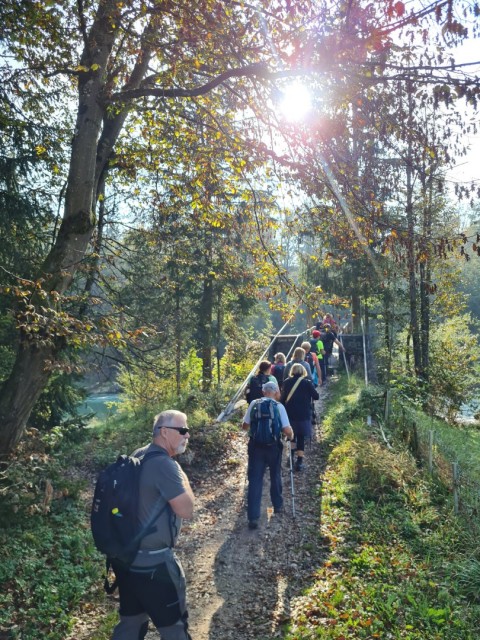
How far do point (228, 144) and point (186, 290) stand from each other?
12307 mm

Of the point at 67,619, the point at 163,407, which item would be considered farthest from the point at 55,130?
the point at 163,407

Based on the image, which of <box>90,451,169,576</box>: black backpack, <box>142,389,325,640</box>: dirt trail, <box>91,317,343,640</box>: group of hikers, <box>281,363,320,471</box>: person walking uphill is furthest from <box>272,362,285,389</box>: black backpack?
<box>90,451,169,576</box>: black backpack

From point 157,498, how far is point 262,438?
3400 mm

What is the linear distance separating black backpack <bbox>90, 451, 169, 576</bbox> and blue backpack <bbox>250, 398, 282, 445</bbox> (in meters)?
3.39

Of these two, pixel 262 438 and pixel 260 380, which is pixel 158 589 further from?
pixel 260 380

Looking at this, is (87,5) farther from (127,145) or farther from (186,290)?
(186,290)

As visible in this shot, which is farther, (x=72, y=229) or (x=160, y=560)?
(x=72, y=229)

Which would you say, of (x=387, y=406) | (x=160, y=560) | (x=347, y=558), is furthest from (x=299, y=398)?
(x=160, y=560)

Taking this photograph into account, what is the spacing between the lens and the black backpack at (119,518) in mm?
3072

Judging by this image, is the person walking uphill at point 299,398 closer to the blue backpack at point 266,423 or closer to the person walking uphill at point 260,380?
the person walking uphill at point 260,380

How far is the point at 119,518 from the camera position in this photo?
3.09m

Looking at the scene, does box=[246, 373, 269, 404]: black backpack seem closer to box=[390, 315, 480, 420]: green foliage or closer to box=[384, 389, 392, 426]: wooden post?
box=[384, 389, 392, 426]: wooden post

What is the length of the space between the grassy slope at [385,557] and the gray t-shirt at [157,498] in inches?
82.4

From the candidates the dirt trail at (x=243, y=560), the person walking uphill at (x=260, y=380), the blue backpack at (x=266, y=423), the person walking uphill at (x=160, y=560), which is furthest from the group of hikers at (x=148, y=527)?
the person walking uphill at (x=260, y=380)
